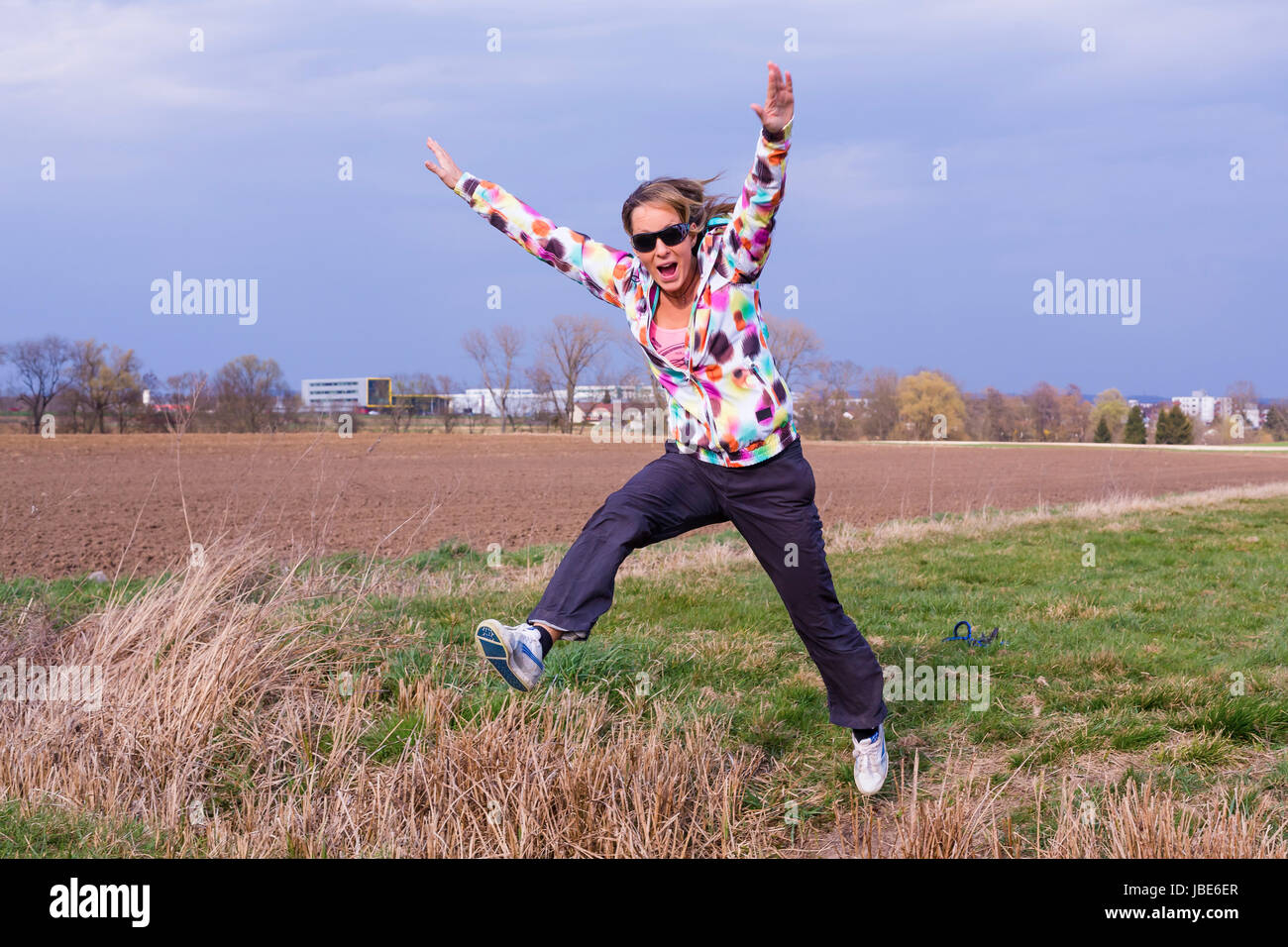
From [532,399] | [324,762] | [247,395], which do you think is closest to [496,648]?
[324,762]

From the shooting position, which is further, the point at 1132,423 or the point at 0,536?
the point at 1132,423

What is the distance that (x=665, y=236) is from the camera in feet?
11.3

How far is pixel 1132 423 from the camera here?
7869cm

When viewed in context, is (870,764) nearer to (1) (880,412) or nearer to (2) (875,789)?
(2) (875,789)

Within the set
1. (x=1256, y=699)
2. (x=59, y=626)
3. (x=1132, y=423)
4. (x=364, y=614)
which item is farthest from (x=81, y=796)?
(x=1132, y=423)

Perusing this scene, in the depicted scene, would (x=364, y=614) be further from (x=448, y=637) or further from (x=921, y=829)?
(x=921, y=829)

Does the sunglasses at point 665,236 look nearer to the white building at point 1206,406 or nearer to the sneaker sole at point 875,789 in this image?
the sneaker sole at point 875,789

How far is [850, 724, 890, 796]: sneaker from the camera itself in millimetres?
3674

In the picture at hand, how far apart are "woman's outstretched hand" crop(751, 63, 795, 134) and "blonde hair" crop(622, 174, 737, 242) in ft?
1.47

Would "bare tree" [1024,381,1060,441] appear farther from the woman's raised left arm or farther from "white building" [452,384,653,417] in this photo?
the woman's raised left arm

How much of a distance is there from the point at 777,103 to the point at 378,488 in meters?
21.5

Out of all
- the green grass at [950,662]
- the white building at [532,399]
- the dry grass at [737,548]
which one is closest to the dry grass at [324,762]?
the green grass at [950,662]

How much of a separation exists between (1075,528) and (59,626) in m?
11.0
